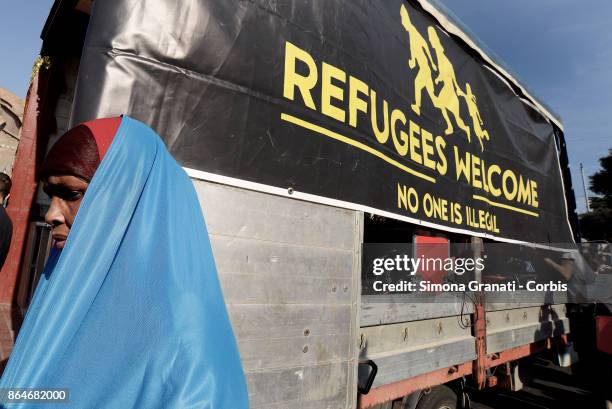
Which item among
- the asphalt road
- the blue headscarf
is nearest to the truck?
the blue headscarf

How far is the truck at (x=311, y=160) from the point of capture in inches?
59.8

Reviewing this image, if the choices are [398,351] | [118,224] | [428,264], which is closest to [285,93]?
[118,224]

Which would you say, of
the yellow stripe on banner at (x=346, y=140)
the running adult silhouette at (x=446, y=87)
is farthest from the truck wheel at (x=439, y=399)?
the running adult silhouette at (x=446, y=87)

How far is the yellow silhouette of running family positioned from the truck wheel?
211 cm

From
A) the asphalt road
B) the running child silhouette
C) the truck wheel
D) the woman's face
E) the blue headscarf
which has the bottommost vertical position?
the asphalt road

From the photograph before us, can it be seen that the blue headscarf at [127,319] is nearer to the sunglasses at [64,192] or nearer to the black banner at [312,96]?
the sunglasses at [64,192]

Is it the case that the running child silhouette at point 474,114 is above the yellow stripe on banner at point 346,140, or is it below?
above

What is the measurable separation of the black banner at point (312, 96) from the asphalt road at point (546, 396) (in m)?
3.35

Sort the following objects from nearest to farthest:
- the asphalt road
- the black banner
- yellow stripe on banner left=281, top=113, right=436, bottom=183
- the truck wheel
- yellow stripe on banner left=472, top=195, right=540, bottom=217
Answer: the black banner → yellow stripe on banner left=281, top=113, right=436, bottom=183 → the truck wheel → yellow stripe on banner left=472, top=195, right=540, bottom=217 → the asphalt road

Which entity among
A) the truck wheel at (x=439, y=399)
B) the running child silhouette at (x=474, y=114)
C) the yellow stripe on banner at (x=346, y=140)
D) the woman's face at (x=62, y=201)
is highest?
the running child silhouette at (x=474, y=114)

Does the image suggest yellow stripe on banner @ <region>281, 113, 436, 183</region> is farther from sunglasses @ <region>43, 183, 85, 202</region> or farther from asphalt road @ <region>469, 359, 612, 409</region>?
asphalt road @ <region>469, 359, 612, 409</region>

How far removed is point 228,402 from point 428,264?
2497 millimetres

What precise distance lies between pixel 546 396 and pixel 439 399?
429cm

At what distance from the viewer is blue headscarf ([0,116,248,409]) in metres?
0.85
